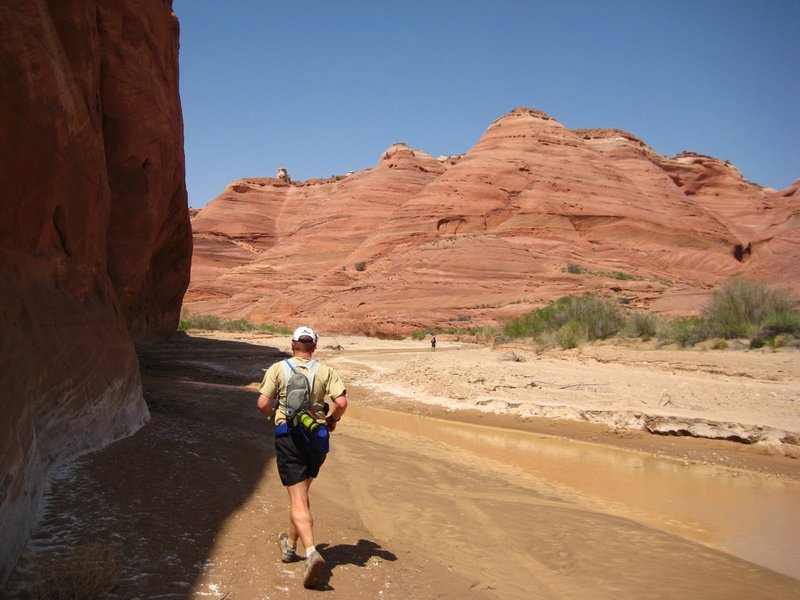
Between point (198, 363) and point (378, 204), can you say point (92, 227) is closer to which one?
point (198, 363)

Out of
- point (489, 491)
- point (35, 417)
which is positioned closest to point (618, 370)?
point (489, 491)

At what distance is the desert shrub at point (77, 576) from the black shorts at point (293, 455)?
3.67 feet

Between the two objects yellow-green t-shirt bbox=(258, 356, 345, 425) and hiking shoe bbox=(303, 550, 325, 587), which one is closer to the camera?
hiking shoe bbox=(303, 550, 325, 587)

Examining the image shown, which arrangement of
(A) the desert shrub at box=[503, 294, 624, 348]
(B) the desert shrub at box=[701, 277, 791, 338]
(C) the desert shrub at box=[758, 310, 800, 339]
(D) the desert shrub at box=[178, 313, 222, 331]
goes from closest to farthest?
(C) the desert shrub at box=[758, 310, 800, 339], (B) the desert shrub at box=[701, 277, 791, 338], (A) the desert shrub at box=[503, 294, 624, 348], (D) the desert shrub at box=[178, 313, 222, 331]

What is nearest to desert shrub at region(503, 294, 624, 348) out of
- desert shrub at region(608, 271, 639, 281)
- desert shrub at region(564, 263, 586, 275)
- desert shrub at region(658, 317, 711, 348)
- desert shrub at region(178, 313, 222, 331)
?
desert shrub at region(658, 317, 711, 348)

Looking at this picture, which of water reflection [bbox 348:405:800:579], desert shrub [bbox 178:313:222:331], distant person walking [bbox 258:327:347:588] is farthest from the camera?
desert shrub [bbox 178:313:222:331]

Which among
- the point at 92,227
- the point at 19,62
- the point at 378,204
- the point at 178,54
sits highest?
the point at 378,204

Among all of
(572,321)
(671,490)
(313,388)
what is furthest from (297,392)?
(572,321)

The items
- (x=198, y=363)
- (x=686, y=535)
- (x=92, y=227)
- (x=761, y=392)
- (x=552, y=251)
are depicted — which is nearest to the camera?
(x=686, y=535)

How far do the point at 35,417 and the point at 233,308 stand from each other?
46121mm

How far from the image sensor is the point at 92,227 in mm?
8000

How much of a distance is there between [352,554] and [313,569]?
2.93 feet

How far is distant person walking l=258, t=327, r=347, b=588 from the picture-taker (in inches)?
163

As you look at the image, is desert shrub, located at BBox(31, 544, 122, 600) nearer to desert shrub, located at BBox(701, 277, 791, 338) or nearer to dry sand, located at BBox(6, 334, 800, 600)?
dry sand, located at BBox(6, 334, 800, 600)
